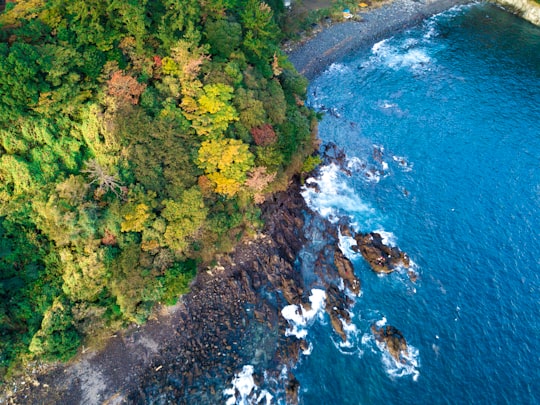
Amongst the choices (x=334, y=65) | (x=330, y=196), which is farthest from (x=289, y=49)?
(x=330, y=196)

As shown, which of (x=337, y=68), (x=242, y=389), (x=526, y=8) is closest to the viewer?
(x=242, y=389)

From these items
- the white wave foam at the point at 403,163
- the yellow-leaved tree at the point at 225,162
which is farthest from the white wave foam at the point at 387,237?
the yellow-leaved tree at the point at 225,162

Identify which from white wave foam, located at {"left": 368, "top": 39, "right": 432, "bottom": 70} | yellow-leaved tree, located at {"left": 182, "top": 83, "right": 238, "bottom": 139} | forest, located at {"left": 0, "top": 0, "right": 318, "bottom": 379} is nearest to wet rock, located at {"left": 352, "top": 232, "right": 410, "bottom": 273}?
forest, located at {"left": 0, "top": 0, "right": 318, "bottom": 379}

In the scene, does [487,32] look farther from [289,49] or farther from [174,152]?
[174,152]

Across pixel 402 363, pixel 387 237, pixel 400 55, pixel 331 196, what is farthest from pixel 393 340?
pixel 400 55

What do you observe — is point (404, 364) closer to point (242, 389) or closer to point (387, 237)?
point (387, 237)

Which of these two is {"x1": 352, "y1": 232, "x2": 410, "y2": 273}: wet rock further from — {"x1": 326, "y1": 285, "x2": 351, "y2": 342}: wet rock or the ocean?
{"x1": 326, "y1": 285, "x2": 351, "y2": 342}: wet rock
